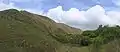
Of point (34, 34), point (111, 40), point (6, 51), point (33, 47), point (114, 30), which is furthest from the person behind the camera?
point (114, 30)

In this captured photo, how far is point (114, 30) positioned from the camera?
77.8 m

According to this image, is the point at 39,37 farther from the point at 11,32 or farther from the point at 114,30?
the point at 114,30

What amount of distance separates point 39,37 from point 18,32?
3340 mm

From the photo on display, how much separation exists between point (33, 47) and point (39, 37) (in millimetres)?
2931

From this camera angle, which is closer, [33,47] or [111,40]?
[33,47]

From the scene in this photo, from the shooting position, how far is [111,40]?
233ft

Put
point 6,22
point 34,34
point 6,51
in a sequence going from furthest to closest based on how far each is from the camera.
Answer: point 6,22 < point 34,34 < point 6,51

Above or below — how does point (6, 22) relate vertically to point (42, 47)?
above

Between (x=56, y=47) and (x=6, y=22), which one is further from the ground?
(x=6, y=22)

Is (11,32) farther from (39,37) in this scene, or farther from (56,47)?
(56,47)

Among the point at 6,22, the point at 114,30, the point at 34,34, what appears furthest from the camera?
the point at 114,30

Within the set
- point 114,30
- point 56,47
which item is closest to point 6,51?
point 56,47

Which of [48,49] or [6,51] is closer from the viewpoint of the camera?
[6,51]

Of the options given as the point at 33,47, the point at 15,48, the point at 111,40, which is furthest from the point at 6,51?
the point at 111,40
